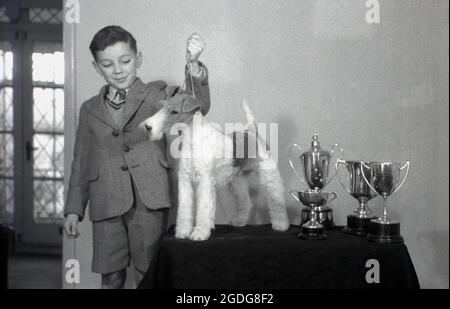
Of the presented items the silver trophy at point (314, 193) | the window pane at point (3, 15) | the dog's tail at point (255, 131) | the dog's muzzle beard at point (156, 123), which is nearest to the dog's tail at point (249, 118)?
the dog's tail at point (255, 131)

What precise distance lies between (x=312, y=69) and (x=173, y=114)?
→ 56 centimetres

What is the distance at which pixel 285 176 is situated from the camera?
1.58 m

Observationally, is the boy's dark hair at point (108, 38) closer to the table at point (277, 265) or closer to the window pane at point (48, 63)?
the window pane at point (48, 63)

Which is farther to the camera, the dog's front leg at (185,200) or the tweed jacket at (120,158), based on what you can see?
the tweed jacket at (120,158)

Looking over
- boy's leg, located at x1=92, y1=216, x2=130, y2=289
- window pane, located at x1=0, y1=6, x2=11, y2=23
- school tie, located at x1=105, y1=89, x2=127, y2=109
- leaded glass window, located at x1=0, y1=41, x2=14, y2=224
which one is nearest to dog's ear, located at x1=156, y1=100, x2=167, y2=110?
school tie, located at x1=105, y1=89, x2=127, y2=109

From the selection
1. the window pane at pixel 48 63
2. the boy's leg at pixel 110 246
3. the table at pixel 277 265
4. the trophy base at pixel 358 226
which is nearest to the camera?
the table at pixel 277 265

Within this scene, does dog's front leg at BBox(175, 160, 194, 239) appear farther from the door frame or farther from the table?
the door frame

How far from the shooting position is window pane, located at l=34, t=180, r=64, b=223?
181cm

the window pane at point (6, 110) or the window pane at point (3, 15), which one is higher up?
the window pane at point (3, 15)

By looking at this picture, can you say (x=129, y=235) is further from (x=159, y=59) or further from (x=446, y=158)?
(x=446, y=158)

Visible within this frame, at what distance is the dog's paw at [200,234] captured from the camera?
4.14 feet

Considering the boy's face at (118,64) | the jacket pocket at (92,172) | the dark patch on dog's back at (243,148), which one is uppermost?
the boy's face at (118,64)

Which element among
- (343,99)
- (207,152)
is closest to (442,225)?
(343,99)

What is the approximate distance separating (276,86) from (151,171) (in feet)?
1.77
